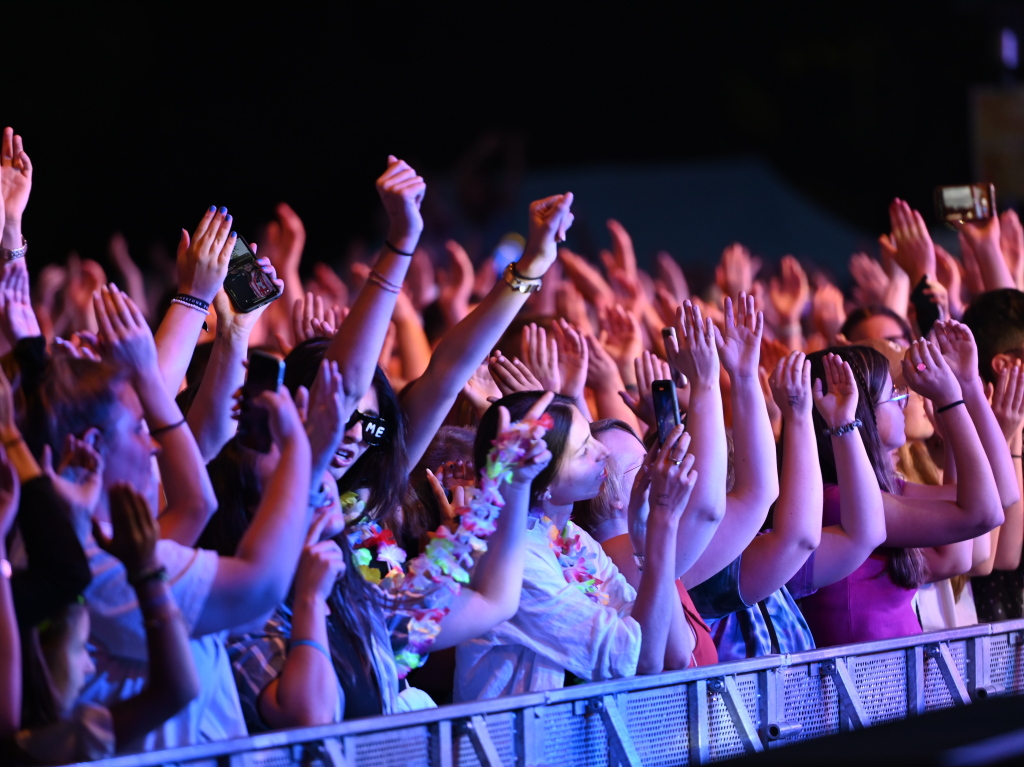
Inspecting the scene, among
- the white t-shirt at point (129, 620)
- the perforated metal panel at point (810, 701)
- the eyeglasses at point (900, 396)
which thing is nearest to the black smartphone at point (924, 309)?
the eyeglasses at point (900, 396)

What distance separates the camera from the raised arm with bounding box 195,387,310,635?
1655 mm

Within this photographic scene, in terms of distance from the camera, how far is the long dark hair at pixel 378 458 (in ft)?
7.36

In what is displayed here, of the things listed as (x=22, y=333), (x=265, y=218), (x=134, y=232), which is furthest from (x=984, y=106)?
(x=22, y=333)

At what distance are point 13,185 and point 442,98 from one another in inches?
338

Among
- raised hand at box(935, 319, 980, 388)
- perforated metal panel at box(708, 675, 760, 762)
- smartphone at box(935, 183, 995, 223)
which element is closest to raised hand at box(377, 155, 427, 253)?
perforated metal panel at box(708, 675, 760, 762)

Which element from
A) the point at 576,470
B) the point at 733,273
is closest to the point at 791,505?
the point at 576,470

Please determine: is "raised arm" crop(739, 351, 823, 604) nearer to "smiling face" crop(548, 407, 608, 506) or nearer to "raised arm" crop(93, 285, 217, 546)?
"smiling face" crop(548, 407, 608, 506)

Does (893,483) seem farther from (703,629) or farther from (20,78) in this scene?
(20,78)

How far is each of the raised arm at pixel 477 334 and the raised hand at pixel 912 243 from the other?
209 centimetres

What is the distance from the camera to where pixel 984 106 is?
786 centimetres

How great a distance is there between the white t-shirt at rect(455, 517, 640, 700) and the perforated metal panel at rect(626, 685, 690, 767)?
9cm

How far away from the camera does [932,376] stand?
285 centimetres

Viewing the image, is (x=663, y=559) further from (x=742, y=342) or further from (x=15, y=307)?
(x=15, y=307)

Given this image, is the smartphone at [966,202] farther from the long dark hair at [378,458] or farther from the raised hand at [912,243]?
the long dark hair at [378,458]
